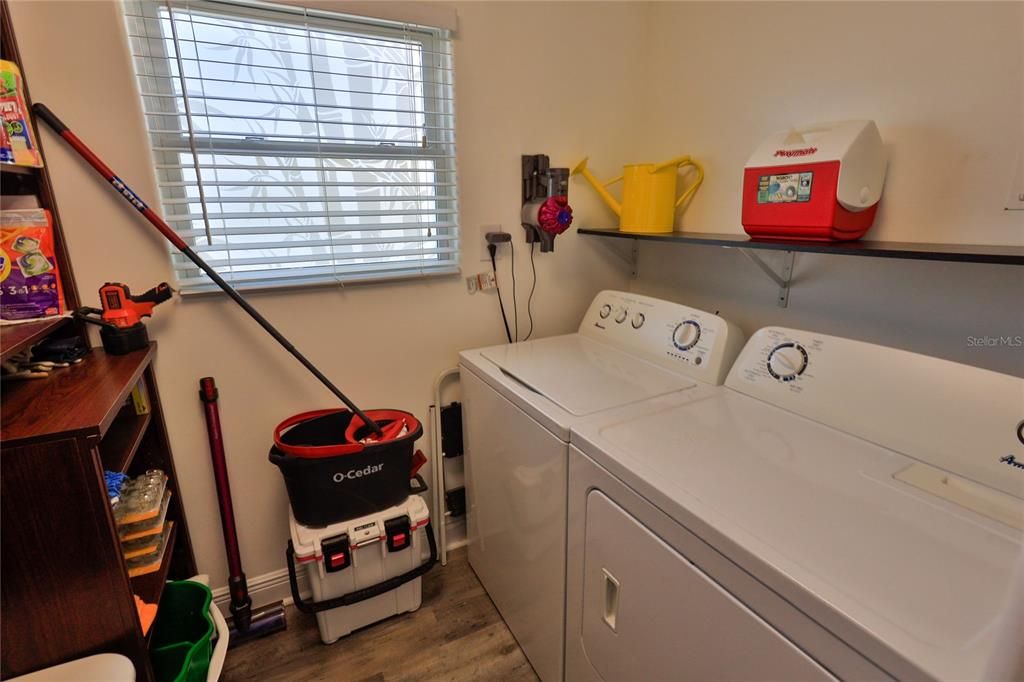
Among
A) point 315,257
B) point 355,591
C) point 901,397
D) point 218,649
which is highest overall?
point 315,257

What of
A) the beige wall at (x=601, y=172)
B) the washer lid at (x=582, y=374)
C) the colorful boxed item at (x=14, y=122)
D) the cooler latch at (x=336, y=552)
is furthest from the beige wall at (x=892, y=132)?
the colorful boxed item at (x=14, y=122)

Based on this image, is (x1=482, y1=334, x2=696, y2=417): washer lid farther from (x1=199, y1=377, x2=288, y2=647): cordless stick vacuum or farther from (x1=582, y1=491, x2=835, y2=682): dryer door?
(x1=199, y1=377, x2=288, y2=647): cordless stick vacuum

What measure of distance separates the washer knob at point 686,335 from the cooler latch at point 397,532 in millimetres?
1027

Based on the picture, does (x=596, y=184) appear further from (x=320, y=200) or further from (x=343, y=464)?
(x=343, y=464)

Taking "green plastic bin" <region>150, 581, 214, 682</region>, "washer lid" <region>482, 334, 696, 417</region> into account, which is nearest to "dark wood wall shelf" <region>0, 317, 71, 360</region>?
"green plastic bin" <region>150, 581, 214, 682</region>

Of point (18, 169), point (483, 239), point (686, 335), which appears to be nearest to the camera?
point (18, 169)

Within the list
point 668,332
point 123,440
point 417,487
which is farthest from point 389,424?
point 668,332

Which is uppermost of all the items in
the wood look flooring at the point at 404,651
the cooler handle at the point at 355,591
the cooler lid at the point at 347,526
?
the cooler lid at the point at 347,526

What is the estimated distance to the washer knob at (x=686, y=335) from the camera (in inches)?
57.6

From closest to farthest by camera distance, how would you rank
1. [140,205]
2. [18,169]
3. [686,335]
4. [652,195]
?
[18,169] → [140,205] → [686,335] → [652,195]

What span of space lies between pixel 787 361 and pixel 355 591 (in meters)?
1.46

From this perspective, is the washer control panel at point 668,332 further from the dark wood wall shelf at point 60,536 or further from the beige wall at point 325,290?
the dark wood wall shelf at point 60,536

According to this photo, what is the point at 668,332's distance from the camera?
5.09ft

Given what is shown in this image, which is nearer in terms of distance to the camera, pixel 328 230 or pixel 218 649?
pixel 218 649
